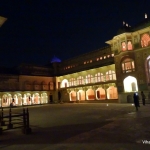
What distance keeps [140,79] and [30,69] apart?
88.1 feet

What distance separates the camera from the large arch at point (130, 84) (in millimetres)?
27541

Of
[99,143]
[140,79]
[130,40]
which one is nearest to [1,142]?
Answer: [99,143]

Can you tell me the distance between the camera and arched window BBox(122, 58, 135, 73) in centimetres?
2691

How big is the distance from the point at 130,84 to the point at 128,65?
11.4ft

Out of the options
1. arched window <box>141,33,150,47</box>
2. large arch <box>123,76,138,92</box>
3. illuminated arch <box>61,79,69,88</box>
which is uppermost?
arched window <box>141,33,150,47</box>

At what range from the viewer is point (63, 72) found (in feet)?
144

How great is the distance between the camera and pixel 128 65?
27.4 metres

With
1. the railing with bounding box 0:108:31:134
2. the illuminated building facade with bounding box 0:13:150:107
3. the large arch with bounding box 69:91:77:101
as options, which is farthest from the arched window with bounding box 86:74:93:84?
the railing with bounding box 0:108:31:134

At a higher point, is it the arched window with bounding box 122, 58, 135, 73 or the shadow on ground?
the arched window with bounding box 122, 58, 135, 73

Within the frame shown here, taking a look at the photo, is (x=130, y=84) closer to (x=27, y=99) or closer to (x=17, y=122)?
(x=17, y=122)

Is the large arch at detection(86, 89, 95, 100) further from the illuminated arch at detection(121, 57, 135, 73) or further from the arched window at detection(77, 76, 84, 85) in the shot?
the illuminated arch at detection(121, 57, 135, 73)

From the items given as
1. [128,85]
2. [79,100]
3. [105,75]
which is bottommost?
[79,100]

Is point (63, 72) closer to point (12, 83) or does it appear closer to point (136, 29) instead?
point (12, 83)

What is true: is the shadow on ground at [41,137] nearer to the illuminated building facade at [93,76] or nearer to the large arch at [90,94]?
the illuminated building facade at [93,76]
